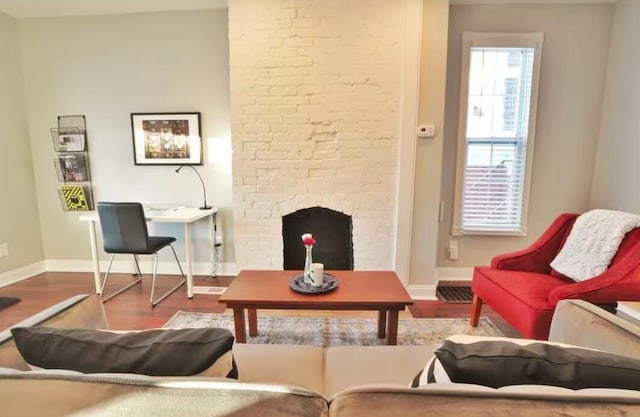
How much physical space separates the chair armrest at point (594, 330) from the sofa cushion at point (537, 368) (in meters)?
0.28

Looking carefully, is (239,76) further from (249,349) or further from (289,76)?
(249,349)

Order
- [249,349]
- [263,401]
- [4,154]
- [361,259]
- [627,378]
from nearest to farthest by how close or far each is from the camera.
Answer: [263,401] → [627,378] → [249,349] → [361,259] → [4,154]

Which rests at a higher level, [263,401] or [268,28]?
[268,28]

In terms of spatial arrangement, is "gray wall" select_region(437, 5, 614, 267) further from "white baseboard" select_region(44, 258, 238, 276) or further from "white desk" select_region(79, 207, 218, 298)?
"white desk" select_region(79, 207, 218, 298)

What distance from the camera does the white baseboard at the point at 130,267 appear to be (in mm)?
3645

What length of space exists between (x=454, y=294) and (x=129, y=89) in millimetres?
3711

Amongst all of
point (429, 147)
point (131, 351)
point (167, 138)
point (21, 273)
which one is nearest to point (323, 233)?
point (429, 147)

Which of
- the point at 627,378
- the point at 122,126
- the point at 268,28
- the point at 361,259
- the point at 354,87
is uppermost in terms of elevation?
the point at 268,28

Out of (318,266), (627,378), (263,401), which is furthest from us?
(318,266)

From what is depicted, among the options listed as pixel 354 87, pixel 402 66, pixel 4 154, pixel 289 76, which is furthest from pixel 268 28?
pixel 4 154

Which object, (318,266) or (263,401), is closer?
(263,401)

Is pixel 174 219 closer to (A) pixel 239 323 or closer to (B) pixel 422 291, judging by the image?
(A) pixel 239 323

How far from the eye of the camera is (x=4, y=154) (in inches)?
133

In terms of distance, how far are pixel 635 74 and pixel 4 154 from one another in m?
5.80
